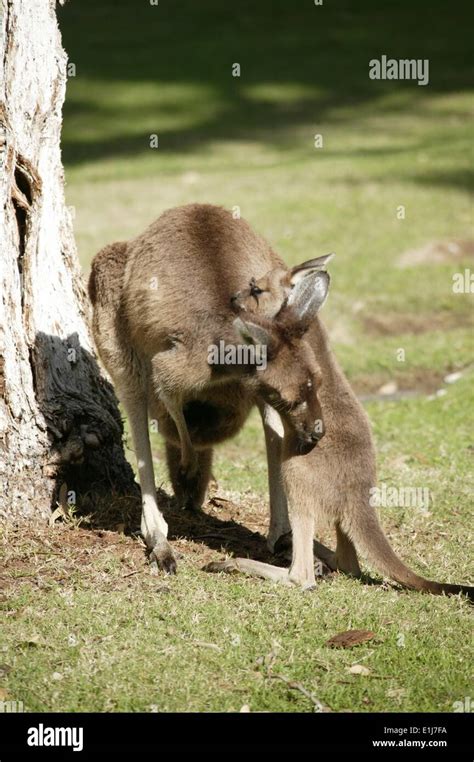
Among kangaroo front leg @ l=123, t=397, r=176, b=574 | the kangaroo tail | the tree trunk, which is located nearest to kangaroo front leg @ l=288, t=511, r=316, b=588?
the kangaroo tail

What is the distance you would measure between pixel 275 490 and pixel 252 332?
1.11 meters

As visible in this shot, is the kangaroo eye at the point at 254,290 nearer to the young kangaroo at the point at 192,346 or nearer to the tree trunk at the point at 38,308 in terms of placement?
the young kangaroo at the point at 192,346

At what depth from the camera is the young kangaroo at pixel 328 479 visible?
4758 mm

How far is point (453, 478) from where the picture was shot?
261 inches

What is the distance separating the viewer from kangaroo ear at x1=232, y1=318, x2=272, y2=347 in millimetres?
4531

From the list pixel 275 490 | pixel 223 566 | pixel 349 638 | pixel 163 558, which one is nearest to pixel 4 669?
pixel 163 558

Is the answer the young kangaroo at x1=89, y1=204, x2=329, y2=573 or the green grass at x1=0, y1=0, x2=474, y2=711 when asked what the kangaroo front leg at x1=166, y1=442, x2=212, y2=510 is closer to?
the young kangaroo at x1=89, y1=204, x2=329, y2=573

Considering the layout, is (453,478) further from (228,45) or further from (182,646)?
(228,45)

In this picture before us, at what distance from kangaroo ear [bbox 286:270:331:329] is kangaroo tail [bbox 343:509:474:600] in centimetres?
90

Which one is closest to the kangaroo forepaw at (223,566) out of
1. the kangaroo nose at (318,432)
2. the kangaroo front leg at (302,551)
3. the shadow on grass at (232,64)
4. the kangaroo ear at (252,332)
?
the kangaroo front leg at (302,551)

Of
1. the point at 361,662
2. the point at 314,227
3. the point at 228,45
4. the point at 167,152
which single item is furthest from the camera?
the point at 228,45

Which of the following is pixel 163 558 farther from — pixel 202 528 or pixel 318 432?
pixel 318 432
